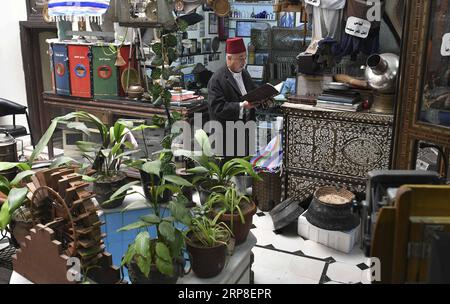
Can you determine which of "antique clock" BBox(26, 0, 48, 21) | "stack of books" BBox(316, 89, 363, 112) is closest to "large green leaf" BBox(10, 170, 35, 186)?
"stack of books" BBox(316, 89, 363, 112)

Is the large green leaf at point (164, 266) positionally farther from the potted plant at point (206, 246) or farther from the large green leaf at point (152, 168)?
the large green leaf at point (152, 168)

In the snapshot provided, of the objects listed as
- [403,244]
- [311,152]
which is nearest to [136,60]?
[311,152]

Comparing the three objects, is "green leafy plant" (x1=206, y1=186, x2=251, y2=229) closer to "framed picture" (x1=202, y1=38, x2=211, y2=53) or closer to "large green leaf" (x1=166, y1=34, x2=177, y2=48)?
"large green leaf" (x1=166, y1=34, x2=177, y2=48)

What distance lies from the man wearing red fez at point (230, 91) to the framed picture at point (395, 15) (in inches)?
52.3

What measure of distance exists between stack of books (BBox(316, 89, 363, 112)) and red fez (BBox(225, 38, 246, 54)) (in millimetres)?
867

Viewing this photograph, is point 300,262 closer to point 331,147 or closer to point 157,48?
point 331,147

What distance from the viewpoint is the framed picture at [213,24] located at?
773 cm

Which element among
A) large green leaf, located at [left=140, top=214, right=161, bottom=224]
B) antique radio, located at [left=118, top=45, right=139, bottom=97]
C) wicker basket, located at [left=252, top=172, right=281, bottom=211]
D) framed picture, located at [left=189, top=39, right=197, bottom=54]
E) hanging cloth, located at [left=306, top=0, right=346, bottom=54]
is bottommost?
wicker basket, located at [left=252, top=172, right=281, bottom=211]

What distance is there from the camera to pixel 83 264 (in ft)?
6.79

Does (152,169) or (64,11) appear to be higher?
(64,11)

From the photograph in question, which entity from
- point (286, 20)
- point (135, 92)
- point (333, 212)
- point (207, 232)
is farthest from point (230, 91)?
point (286, 20)

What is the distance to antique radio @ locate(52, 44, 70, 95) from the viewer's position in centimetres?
544

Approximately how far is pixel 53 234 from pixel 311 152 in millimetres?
2711

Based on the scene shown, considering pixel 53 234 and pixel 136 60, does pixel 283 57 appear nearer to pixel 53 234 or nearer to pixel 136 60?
pixel 136 60
